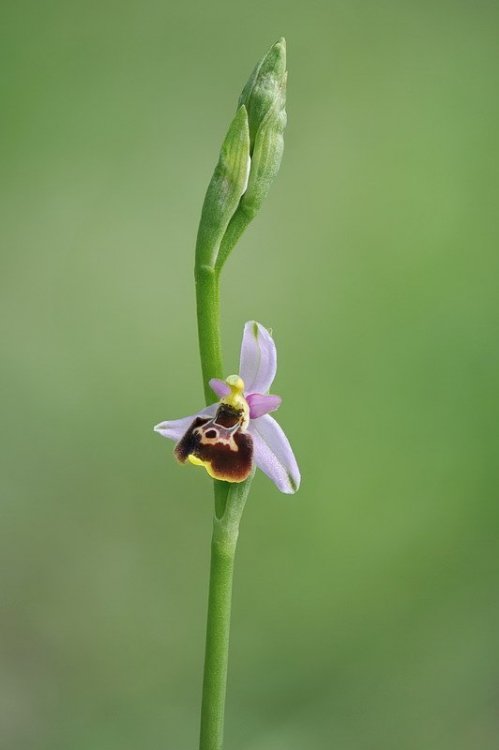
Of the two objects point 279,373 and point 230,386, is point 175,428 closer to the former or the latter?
point 230,386

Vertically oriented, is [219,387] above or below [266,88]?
below

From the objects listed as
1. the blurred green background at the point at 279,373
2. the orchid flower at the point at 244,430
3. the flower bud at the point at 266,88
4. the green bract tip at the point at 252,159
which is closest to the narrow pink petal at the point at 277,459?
the orchid flower at the point at 244,430

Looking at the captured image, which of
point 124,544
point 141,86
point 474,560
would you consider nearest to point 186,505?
point 124,544

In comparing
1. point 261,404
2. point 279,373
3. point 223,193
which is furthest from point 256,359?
point 279,373

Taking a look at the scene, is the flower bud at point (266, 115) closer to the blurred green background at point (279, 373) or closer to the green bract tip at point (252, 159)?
the green bract tip at point (252, 159)

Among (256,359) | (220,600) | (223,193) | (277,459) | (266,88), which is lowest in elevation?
(220,600)

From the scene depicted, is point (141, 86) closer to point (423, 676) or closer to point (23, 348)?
point (23, 348)

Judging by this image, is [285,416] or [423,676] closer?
[423,676]
